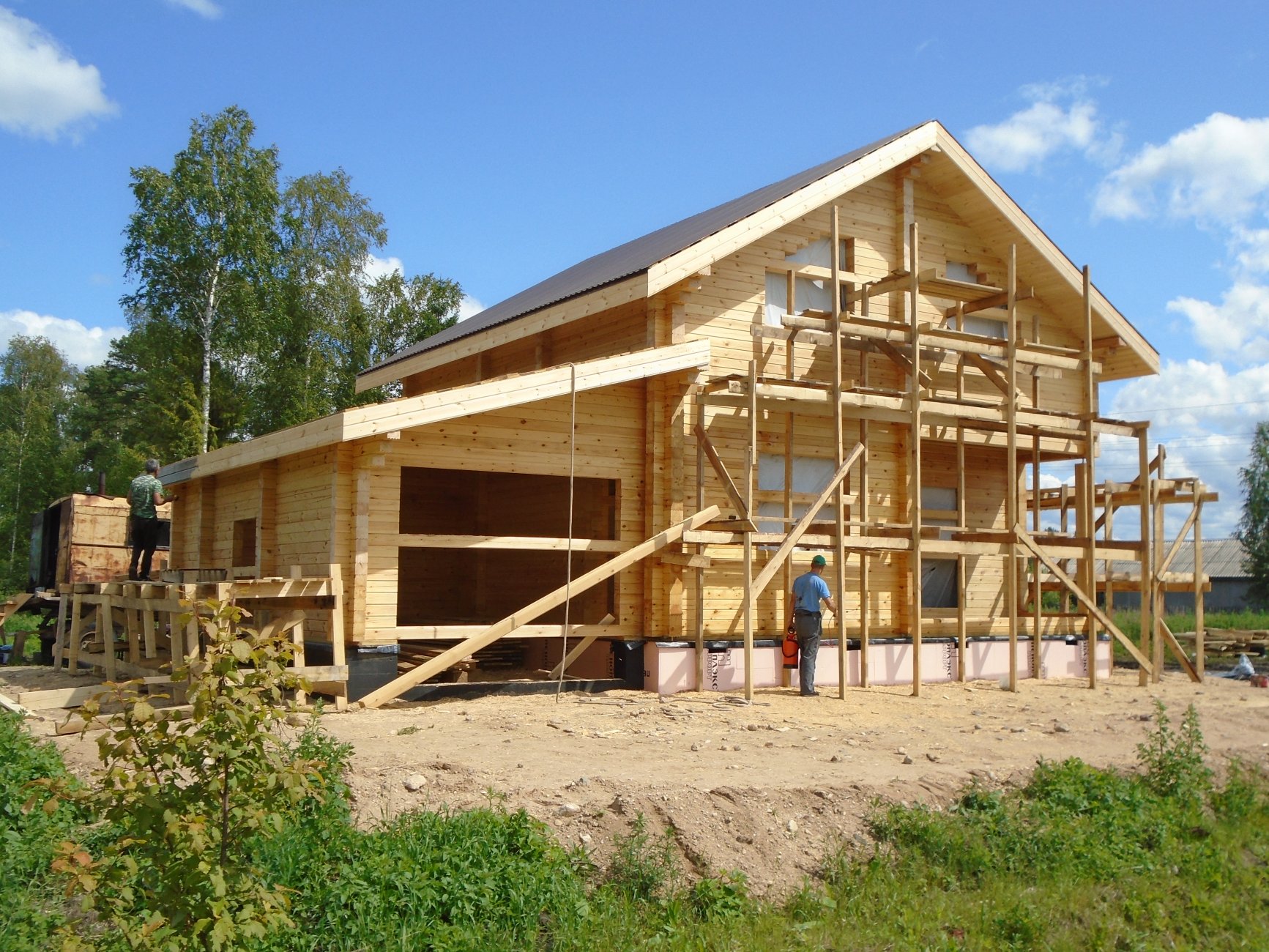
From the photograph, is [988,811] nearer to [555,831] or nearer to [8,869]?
[555,831]

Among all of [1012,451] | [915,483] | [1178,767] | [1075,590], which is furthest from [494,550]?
[1178,767]

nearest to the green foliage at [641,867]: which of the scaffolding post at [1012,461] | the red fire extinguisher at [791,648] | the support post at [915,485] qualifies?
the red fire extinguisher at [791,648]

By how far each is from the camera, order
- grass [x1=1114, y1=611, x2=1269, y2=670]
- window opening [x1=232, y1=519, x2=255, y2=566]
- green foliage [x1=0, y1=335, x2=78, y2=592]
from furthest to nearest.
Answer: green foliage [x1=0, y1=335, x2=78, y2=592] < grass [x1=1114, y1=611, x2=1269, y2=670] < window opening [x1=232, y1=519, x2=255, y2=566]

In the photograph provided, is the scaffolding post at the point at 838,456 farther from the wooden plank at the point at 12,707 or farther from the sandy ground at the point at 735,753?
the wooden plank at the point at 12,707

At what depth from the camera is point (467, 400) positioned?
488 inches

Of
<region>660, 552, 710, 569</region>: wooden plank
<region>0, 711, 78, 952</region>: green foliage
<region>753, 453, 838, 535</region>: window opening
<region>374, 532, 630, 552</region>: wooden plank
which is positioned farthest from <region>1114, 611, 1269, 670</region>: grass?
<region>0, 711, 78, 952</region>: green foliage

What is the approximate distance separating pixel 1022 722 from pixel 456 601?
10824 millimetres

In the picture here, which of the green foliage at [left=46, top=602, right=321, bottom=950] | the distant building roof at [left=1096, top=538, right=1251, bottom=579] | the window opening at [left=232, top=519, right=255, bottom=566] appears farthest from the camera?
the distant building roof at [left=1096, top=538, right=1251, bottom=579]

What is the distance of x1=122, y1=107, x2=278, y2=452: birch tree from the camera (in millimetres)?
30141

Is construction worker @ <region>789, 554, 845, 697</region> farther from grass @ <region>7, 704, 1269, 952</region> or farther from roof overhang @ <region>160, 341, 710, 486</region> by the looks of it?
grass @ <region>7, 704, 1269, 952</region>

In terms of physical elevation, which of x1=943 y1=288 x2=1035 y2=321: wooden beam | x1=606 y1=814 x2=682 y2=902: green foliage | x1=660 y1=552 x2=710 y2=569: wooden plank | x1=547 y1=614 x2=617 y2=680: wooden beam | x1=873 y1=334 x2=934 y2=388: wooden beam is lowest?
x1=606 y1=814 x2=682 y2=902: green foliage

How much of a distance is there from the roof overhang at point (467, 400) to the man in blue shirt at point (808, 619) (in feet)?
10.1

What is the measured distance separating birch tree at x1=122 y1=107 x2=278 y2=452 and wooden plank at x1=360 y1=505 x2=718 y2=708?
2080cm

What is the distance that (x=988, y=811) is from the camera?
912cm
